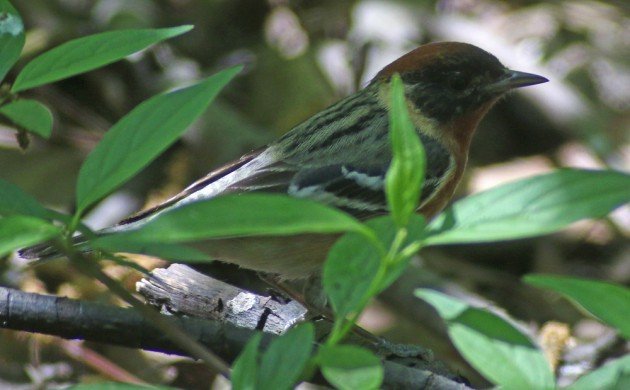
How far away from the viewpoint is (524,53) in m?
7.13

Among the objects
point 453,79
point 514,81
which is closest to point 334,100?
point 453,79

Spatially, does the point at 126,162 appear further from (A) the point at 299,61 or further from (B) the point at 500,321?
(A) the point at 299,61

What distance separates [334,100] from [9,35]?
4520 mm

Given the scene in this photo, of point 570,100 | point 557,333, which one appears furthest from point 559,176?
point 570,100

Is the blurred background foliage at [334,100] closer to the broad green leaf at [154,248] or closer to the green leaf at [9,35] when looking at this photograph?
the green leaf at [9,35]

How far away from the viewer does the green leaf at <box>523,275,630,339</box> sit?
1.31m

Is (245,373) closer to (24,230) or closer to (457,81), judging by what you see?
(24,230)

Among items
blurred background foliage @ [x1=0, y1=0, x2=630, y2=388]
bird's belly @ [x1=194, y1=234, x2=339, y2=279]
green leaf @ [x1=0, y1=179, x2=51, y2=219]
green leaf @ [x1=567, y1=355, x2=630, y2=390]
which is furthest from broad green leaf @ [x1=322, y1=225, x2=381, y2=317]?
blurred background foliage @ [x1=0, y1=0, x2=630, y2=388]

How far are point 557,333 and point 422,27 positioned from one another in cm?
335

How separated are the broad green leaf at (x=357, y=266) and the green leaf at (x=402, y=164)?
0.02 metres

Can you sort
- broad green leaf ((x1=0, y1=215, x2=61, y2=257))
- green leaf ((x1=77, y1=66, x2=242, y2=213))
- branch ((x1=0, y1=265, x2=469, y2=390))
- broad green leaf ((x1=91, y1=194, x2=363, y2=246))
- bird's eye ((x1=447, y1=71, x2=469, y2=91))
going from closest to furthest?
broad green leaf ((x1=91, y1=194, x2=363, y2=246))
broad green leaf ((x1=0, y1=215, x2=61, y2=257))
green leaf ((x1=77, y1=66, x2=242, y2=213))
branch ((x1=0, y1=265, x2=469, y2=390))
bird's eye ((x1=447, y1=71, x2=469, y2=91))

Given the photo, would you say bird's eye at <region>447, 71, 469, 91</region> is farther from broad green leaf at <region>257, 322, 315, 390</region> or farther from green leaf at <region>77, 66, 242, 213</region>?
broad green leaf at <region>257, 322, 315, 390</region>

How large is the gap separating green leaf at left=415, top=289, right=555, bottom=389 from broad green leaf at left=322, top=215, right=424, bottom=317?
0.26 feet

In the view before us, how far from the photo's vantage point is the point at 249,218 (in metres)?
1.24
